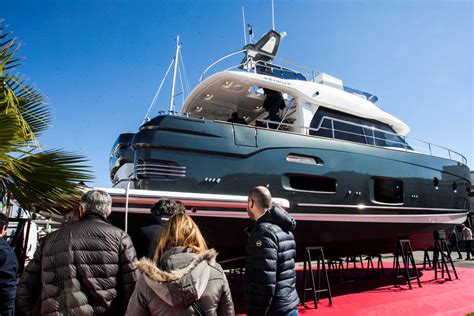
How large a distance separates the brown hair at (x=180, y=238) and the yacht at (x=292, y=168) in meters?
2.31

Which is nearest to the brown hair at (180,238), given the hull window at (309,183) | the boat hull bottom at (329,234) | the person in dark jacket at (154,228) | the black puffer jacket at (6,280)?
the person in dark jacket at (154,228)

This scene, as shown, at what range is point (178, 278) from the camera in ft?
4.91

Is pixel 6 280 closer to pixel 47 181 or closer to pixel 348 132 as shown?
pixel 47 181

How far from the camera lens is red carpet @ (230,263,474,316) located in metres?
5.07

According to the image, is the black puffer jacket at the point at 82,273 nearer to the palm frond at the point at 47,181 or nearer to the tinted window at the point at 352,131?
the palm frond at the point at 47,181

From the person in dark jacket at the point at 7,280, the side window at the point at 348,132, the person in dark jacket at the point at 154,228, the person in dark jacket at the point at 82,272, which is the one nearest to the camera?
the person in dark jacket at the point at 82,272

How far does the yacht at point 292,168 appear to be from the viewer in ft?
15.6

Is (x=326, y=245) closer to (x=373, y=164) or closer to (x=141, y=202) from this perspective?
(x=373, y=164)

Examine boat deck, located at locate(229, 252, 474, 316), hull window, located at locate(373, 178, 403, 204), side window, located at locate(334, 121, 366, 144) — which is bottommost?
boat deck, located at locate(229, 252, 474, 316)

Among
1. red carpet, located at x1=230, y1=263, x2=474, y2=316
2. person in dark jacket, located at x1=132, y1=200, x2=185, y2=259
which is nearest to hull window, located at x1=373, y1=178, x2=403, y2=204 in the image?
red carpet, located at x1=230, y1=263, x2=474, y2=316

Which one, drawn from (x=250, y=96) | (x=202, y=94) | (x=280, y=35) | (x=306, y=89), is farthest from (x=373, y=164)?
(x=280, y=35)

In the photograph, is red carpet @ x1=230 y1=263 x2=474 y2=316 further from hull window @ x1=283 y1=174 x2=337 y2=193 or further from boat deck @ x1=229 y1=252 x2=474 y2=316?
hull window @ x1=283 y1=174 x2=337 y2=193

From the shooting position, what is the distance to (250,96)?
7.40 meters

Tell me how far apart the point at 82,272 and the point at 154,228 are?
0.85 meters
